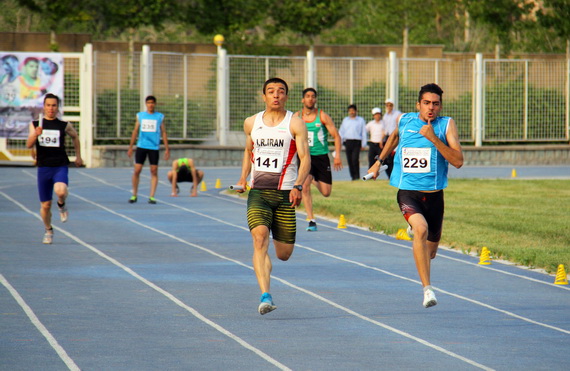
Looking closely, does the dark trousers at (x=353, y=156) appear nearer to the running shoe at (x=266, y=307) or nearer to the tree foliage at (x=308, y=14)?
the tree foliage at (x=308, y=14)

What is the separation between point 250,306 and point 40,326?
75.4 inches

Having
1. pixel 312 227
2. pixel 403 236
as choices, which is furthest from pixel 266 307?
pixel 312 227

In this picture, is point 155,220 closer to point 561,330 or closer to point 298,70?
point 561,330

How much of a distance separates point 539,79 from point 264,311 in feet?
95.0

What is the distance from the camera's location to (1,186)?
2473 centimetres

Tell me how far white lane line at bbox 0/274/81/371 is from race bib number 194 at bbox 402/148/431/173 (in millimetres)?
3391

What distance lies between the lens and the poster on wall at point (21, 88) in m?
31.8

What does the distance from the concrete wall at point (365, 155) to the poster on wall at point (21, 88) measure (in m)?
2.17

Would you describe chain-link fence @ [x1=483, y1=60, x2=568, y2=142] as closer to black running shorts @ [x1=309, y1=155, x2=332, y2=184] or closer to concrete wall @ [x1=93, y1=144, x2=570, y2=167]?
concrete wall @ [x1=93, y1=144, x2=570, y2=167]

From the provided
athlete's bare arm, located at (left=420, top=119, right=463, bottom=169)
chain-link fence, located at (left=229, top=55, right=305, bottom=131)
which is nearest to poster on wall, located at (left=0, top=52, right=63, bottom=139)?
chain-link fence, located at (left=229, top=55, right=305, bottom=131)

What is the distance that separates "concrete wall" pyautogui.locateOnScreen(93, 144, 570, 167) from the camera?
3288 centimetres

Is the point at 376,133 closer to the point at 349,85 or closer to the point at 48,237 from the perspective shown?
the point at 349,85

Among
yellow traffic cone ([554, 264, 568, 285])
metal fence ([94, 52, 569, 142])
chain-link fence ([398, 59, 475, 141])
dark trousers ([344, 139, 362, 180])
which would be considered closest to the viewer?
yellow traffic cone ([554, 264, 568, 285])

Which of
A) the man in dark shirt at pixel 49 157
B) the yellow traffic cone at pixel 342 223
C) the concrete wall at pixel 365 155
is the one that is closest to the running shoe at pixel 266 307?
the man in dark shirt at pixel 49 157
